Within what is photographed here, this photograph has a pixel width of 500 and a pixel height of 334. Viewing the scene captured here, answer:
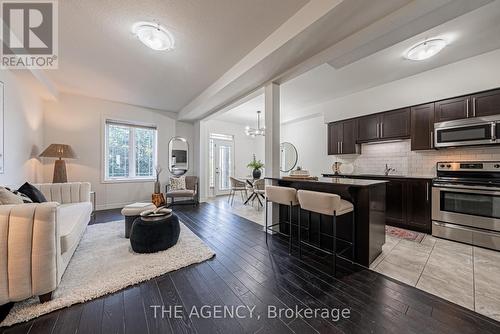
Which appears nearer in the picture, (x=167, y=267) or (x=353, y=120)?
(x=167, y=267)

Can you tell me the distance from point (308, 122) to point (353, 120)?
68.0 inches

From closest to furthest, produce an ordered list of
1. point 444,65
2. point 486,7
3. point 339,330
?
1. point 339,330
2. point 486,7
3. point 444,65

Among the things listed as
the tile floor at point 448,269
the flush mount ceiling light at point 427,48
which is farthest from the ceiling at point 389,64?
the tile floor at point 448,269

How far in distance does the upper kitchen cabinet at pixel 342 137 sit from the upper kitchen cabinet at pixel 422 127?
1070 mm

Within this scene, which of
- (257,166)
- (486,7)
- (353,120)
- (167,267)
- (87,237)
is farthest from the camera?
(257,166)

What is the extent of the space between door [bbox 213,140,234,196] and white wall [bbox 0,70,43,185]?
4438 millimetres

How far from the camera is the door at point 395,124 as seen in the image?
3.60 m

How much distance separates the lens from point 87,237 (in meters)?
2.90

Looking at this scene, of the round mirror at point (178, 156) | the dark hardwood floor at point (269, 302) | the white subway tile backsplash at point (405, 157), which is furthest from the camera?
the round mirror at point (178, 156)

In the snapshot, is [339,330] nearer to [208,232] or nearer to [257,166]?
[208,232]

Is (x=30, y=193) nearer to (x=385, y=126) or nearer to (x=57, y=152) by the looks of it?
(x=57, y=152)

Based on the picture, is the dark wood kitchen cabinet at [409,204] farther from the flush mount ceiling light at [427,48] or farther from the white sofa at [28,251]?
the white sofa at [28,251]

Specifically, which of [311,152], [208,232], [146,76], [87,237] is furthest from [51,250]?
[311,152]

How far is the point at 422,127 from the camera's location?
3406mm
